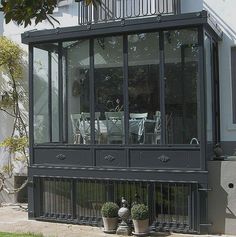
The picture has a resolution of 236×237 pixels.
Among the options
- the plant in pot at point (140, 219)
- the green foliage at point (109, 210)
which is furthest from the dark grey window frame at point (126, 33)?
the plant in pot at point (140, 219)

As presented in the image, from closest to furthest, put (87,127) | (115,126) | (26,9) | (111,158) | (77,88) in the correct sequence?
(26,9), (111,158), (115,126), (87,127), (77,88)

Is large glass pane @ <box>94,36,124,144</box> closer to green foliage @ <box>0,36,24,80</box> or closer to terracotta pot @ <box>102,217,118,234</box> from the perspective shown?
terracotta pot @ <box>102,217,118,234</box>

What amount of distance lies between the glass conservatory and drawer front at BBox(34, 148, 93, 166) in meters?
0.02

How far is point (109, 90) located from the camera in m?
10.6

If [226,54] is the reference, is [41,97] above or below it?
below

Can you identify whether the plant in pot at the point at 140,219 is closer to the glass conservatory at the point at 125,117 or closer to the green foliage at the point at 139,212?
the green foliage at the point at 139,212

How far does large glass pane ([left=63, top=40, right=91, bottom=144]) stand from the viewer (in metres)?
10.9

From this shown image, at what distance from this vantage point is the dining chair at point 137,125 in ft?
33.9

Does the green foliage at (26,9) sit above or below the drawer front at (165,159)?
above

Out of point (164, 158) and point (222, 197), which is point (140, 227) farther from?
point (222, 197)

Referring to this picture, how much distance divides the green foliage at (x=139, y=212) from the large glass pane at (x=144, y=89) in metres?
1.36

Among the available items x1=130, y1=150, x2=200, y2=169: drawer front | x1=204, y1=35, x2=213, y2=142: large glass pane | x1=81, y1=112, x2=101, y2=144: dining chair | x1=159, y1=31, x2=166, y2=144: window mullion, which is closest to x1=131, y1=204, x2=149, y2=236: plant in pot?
x1=130, y1=150, x2=200, y2=169: drawer front

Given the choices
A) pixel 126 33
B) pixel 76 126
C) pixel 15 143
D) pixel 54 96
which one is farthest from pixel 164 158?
pixel 15 143

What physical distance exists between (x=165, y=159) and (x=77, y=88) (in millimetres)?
2549
